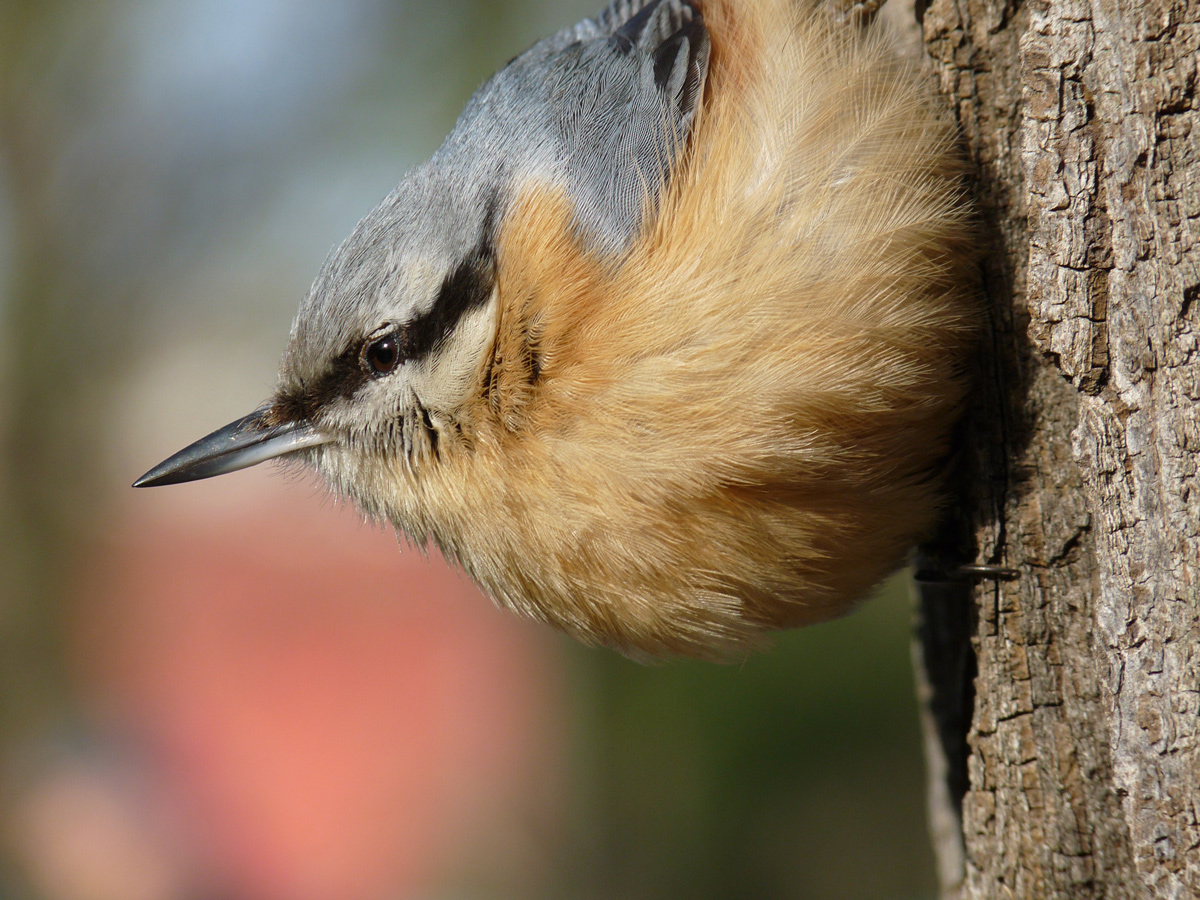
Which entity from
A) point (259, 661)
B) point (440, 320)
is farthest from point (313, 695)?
point (440, 320)

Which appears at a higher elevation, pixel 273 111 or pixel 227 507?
pixel 273 111

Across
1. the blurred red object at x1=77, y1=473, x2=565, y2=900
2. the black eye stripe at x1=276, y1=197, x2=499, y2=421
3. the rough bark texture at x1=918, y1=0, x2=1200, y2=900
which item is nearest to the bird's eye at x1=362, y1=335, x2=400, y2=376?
the black eye stripe at x1=276, y1=197, x2=499, y2=421

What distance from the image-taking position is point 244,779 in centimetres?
439

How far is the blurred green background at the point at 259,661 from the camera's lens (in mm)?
4379

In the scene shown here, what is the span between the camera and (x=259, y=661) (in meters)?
4.72

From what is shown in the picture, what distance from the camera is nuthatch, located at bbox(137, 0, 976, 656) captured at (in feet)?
4.29

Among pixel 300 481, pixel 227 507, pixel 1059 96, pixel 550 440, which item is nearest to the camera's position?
pixel 1059 96

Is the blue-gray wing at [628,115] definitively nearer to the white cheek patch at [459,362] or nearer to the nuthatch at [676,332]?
the nuthatch at [676,332]

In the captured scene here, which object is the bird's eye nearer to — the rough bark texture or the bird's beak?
the bird's beak

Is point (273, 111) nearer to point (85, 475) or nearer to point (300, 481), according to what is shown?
point (85, 475)

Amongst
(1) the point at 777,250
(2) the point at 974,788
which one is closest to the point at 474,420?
(1) the point at 777,250

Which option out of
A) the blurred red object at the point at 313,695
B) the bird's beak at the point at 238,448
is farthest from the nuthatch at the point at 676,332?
the blurred red object at the point at 313,695

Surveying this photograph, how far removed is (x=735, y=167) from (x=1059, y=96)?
0.47 meters

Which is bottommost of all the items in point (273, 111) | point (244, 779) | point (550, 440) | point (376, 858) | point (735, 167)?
point (376, 858)
